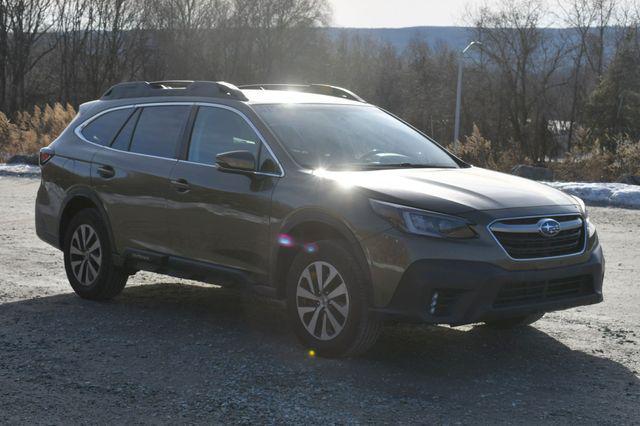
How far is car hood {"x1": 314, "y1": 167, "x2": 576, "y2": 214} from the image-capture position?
544 centimetres

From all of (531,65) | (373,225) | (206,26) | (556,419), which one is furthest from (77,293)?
(206,26)

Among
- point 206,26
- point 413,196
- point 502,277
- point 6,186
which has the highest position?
point 206,26

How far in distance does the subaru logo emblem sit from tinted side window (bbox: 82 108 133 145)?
148 inches

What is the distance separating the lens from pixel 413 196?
547 centimetres

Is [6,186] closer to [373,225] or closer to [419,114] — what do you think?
[373,225]

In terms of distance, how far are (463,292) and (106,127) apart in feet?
12.9

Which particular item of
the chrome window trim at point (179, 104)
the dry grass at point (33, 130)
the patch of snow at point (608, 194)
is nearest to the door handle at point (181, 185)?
the chrome window trim at point (179, 104)

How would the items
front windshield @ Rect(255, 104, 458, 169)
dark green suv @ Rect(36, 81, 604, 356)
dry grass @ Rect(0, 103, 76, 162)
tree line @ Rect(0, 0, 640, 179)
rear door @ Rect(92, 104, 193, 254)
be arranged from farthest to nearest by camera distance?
tree line @ Rect(0, 0, 640, 179) < dry grass @ Rect(0, 103, 76, 162) < rear door @ Rect(92, 104, 193, 254) < front windshield @ Rect(255, 104, 458, 169) < dark green suv @ Rect(36, 81, 604, 356)

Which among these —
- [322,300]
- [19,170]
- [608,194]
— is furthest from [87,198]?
[19,170]

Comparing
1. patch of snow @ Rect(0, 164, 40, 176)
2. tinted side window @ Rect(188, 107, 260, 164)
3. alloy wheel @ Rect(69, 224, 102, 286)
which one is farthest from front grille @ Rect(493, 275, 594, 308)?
patch of snow @ Rect(0, 164, 40, 176)

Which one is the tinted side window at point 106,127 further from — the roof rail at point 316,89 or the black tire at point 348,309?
the black tire at point 348,309

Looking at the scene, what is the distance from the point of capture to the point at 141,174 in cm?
723

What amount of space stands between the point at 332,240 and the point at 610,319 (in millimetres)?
2779

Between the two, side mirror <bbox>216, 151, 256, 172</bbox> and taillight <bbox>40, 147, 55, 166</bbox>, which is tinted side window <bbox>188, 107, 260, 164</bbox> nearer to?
side mirror <bbox>216, 151, 256, 172</bbox>
